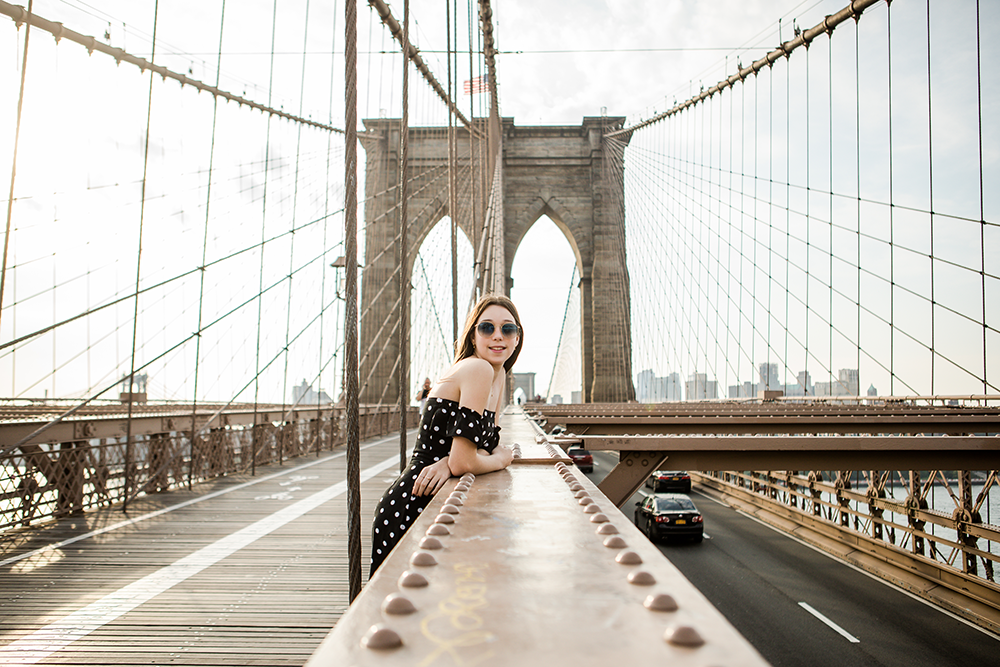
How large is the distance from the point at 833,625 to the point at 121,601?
30.9 ft

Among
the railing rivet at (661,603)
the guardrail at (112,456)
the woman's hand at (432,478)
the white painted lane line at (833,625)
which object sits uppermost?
the railing rivet at (661,603)

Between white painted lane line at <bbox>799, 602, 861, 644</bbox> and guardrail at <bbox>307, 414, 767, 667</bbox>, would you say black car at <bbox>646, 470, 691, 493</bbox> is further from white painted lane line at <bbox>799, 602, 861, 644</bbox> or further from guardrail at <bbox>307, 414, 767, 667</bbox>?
guardrail at <bbox>307, 414, 767, 667</bbox>

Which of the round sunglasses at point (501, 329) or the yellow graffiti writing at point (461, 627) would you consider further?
the round sunglasses at point (501, 329)

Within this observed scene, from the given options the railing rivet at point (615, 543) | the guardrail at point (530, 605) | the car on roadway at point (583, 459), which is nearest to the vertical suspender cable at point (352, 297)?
the guardrail at point (530, 605)

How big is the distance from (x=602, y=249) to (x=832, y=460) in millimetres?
19740

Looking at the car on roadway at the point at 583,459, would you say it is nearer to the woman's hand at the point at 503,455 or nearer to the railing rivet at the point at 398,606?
the woman's hand at the point at 503,455

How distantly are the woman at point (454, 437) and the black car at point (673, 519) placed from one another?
12.0m

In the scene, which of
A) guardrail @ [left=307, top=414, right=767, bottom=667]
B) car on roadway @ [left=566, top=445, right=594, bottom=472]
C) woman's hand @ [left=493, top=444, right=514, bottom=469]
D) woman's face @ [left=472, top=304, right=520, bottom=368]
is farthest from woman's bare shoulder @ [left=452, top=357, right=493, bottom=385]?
car on roadway @ [left=566, top=445, right=594, bottom=472]

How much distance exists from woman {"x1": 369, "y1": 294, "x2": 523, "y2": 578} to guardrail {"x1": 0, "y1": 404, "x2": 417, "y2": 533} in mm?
4072

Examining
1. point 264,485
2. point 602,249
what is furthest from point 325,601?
point 602,249

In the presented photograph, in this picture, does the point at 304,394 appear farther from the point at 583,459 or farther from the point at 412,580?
the point at 583,459

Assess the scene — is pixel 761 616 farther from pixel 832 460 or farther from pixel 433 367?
pixel 433 367

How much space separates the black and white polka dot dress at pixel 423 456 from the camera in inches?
63.3

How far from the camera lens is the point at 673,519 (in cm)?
1291
